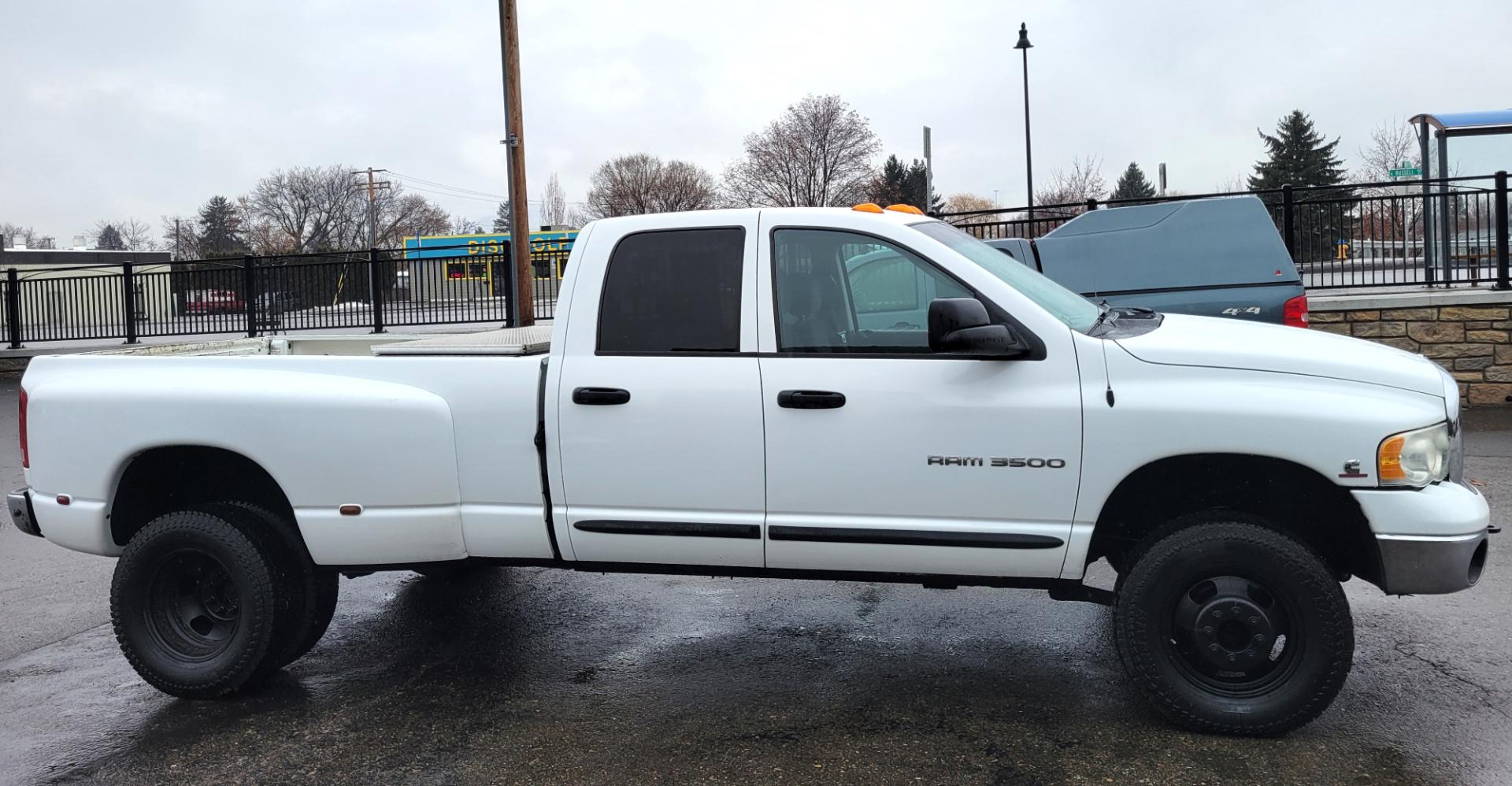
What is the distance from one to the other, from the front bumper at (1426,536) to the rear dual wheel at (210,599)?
4119 millimetres

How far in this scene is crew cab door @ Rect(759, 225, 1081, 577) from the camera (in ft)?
14.2

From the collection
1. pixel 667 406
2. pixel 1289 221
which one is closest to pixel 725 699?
pixel 667 406

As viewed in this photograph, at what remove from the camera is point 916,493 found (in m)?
4.41

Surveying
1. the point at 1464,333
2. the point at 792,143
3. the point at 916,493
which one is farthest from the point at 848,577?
the point at 792,143

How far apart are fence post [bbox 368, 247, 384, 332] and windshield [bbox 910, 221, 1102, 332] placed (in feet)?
49.4

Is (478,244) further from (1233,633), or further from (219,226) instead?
(219,226)

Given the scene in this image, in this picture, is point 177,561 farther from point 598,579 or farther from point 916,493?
point 916,493

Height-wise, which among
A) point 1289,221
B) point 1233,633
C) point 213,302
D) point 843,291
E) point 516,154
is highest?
point 516,154

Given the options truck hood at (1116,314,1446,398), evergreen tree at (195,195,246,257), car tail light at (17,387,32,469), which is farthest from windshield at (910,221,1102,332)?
evergreen tree at (195,195,246,257)

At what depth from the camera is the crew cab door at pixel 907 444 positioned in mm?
4316

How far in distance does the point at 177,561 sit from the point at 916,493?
3060 mm

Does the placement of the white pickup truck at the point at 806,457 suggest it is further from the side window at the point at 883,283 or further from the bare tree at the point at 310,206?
the bare tree at the point at 310,206

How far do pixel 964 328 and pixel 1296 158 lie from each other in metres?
67.8

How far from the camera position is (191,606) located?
5.05m
